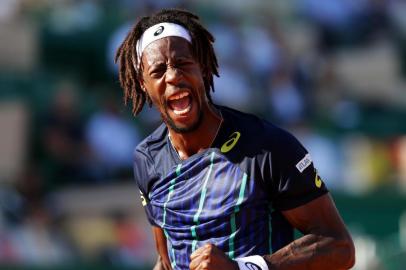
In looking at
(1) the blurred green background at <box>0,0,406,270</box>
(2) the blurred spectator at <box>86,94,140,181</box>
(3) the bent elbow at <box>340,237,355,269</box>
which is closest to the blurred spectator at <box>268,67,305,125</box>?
(1) the blurred green background at <box>0,0,406,270</box>

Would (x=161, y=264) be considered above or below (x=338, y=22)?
below

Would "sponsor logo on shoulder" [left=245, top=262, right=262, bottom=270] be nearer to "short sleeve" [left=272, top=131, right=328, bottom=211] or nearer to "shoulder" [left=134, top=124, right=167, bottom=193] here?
"short sleeve" [left=272, top=131, right=328, bottom=211]

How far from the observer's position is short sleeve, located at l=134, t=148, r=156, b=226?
5.06 meters

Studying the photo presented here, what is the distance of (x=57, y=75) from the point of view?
47.5 ft

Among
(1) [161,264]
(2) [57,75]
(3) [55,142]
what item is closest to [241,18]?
(2) [57,75]

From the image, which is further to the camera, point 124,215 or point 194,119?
point 124,215

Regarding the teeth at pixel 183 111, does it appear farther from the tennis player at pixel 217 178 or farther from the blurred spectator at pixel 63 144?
the blurred spectator at pixel 63 144

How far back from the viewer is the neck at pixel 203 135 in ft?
15.8

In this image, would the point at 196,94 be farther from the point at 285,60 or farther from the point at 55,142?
the point at 285,60

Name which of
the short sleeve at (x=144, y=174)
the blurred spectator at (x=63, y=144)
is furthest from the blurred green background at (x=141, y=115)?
the short sleeve at (x=144, y=174)

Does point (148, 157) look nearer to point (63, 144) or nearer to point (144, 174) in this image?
point (144, 174)

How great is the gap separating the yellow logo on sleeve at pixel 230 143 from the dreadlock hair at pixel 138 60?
0.25 metres

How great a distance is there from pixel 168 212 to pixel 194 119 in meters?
0.45

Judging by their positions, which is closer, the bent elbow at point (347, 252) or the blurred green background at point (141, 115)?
the bent elbow at point (347, 252)
